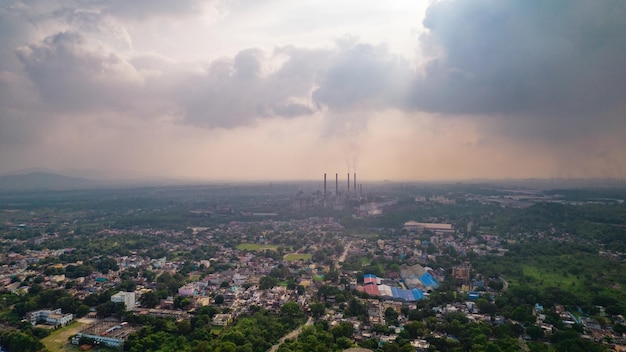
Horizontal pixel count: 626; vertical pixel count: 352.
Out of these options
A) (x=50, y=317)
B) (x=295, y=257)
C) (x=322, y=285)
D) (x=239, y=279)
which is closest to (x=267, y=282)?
(x=239, y=279)

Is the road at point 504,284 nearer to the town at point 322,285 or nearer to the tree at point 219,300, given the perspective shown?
the town at point 322,285

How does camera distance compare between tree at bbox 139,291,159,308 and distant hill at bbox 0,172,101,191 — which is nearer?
tree at bbox 139,291,159,308

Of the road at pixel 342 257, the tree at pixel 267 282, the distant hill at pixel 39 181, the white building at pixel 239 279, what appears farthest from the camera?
the distant hill at pixel 39 181

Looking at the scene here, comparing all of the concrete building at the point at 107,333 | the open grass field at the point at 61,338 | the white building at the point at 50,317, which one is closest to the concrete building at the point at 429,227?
the concrete building at the point at 107,333

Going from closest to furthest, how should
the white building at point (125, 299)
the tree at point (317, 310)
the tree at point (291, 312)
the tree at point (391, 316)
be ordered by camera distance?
the tree at point (391, 316) < the tree at point (291, 312) < the tree at point (317, 310) < the white building at point (125, 299)

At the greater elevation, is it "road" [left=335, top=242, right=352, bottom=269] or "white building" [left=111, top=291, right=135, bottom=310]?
"white building" [left=111, top=291, right=135, bottom=310]

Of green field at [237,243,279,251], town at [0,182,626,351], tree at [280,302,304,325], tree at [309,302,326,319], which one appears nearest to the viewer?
town at [0,182,626,351]

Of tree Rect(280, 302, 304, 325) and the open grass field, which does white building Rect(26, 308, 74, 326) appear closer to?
the open grass field

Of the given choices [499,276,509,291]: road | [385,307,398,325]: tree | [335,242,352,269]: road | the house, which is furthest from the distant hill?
[499,276,509,291]: road

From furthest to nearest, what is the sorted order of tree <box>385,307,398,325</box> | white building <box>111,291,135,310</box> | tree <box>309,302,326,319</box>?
white building <box>111,291,135,310</box>
tree <box>309,302,326,319</box>
tree <box>385,307,398,325</box>

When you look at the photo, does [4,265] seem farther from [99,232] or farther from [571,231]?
[571,231]

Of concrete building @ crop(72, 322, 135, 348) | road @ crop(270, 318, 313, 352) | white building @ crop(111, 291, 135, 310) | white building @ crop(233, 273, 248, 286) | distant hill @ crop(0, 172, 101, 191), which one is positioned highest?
distant hill @ crop(0, 172, 101, 191)
